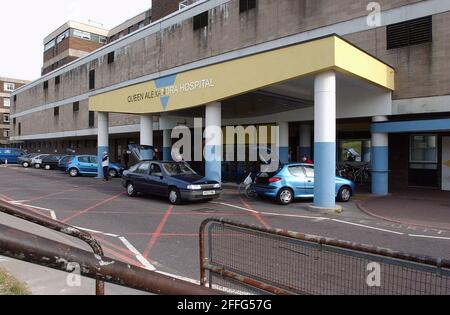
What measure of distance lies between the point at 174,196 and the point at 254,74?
16.7 ft

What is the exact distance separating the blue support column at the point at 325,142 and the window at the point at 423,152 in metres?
8.68

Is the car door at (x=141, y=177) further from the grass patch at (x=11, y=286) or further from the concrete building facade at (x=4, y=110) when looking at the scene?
the concrete building facade at (x=4, y=110)

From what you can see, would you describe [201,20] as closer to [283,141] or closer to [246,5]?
[246,5]

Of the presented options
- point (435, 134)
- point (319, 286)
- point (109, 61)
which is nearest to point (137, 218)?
point (319, 286)

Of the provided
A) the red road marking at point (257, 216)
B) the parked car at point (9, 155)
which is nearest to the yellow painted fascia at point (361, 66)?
the red road marking at point (257, 216)

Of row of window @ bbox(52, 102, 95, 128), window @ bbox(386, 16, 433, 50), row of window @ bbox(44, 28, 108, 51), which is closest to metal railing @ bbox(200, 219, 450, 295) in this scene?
window @ bbox(386, 16, 433, 50)

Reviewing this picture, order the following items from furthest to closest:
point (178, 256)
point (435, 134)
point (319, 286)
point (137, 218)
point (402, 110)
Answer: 1. point (435, 134)
2. point (402, 110)
3. point (137, 218)
4. point (178, 256)
5. point (319, 286)

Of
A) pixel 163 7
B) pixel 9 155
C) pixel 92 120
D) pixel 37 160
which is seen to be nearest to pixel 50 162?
pixel 37 160

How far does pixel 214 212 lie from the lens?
1207 centimetres

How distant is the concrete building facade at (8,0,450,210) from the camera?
14.9 m

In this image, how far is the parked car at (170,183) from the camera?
43.8 ft
